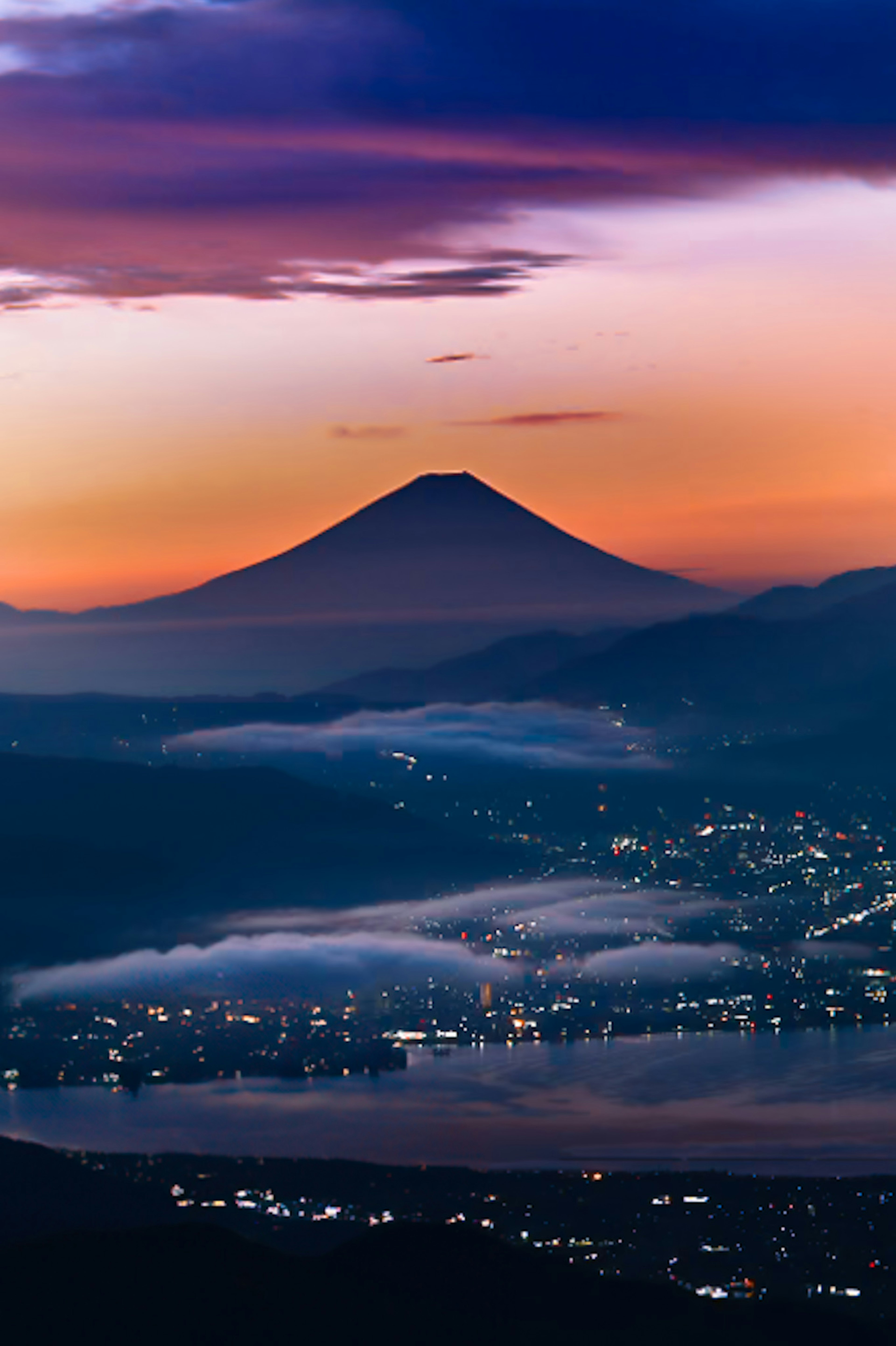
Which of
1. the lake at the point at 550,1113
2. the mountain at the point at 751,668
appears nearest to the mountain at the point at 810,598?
the mountain at the point at 751,668

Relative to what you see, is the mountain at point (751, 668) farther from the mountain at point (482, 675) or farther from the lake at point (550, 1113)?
the lake at point (550, 1113)

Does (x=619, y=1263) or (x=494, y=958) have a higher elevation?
(x=494, y=958)

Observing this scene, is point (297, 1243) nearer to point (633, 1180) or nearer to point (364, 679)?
point (633, 1180)

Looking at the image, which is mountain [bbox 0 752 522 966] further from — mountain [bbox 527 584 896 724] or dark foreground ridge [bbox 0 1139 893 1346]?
mountain [bbox 527 584 896 724]

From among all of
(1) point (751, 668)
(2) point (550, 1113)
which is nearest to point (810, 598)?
(1) point (751, 668)

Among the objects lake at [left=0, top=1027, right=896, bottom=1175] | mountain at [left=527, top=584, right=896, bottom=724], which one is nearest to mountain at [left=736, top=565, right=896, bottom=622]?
mountain at [left=527, top=584, right=896, bottom=724]

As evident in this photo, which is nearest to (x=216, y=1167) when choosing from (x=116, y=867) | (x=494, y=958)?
(x=494, y=958)

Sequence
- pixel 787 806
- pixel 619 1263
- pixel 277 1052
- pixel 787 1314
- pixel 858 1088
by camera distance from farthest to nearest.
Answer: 1. pixel 787 806
2. pixel 277 1052
3. pixel 858 1088
4. pixel 619 1263
5. pixel 787 1314

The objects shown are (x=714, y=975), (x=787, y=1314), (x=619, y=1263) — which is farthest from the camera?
(x=714, y=975)
